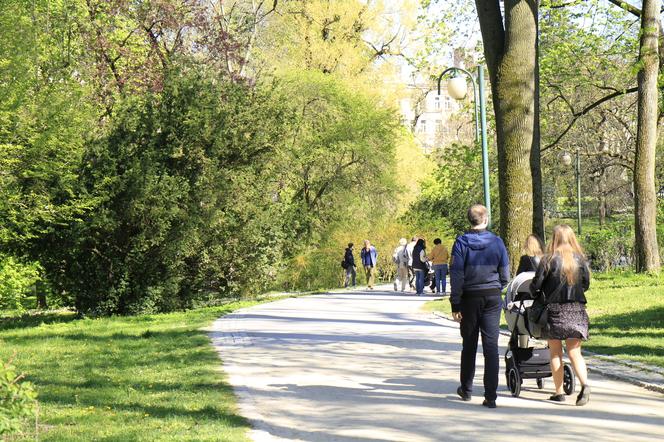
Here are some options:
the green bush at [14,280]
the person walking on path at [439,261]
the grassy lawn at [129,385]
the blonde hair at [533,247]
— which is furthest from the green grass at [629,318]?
the green bush at [14,280]

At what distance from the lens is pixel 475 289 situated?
934cm

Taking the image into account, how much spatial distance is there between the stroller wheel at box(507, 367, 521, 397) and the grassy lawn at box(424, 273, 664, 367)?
2.71 meters

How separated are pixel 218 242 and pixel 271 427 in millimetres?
23252

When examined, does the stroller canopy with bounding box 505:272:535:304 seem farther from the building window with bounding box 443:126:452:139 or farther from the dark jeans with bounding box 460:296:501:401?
the building window with bounding box 443:126:452:139

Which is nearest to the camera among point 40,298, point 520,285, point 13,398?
point 13,398

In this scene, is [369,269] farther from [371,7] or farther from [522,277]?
[522,277]

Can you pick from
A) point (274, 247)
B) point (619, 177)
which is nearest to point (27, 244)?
point (274, 247)

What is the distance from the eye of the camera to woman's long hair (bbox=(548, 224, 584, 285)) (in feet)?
30.3

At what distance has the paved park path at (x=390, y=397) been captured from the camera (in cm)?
781

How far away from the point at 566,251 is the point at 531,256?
1974 mm

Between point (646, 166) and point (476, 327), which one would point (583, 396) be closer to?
point (476, 327)

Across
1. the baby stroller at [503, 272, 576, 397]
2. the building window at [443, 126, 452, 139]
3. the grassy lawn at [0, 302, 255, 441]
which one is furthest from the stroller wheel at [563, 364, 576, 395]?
the building window at [443, 126, 452, 139]

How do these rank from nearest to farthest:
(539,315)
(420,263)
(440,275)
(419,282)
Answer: (539,315) < (440,275) < (420,263) < (419,282)

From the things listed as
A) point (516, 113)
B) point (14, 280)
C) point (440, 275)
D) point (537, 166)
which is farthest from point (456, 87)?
point (14, 280)
